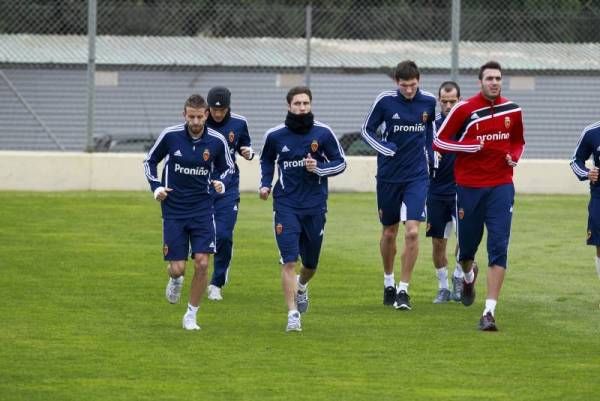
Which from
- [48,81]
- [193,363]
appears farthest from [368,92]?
[193,363]

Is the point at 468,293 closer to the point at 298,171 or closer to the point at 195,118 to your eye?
the point at 298,171

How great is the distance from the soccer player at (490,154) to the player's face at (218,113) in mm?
2403

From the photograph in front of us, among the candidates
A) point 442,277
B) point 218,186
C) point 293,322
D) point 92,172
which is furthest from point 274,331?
point 92,172

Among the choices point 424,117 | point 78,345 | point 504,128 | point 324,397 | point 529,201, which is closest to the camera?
point 324,397

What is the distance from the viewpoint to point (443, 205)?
13.8 m

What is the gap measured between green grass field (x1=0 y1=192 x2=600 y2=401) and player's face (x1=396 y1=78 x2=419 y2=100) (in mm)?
1858

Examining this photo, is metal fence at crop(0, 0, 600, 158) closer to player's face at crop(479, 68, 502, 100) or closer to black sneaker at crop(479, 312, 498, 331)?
player's face at crop(479, 68, 502, 100)

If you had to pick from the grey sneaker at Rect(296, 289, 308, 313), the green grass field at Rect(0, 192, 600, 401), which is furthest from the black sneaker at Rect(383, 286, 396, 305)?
the grey sneaker at Rect(296, 289, 308, 313)

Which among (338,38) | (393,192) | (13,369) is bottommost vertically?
(13,369)

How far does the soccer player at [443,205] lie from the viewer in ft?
45.1

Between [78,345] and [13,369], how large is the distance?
1055 mm

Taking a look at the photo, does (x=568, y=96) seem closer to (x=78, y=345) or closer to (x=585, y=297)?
(x=585, y=297)

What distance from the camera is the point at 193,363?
10320mm

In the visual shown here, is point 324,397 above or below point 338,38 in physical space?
below
